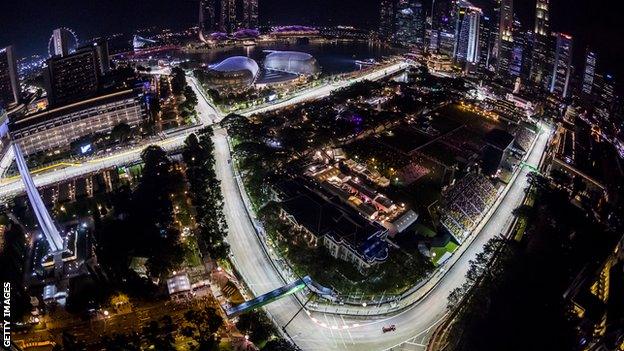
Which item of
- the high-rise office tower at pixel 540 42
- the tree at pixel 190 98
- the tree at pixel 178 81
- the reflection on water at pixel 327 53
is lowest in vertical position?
the tree at pixel 190 98

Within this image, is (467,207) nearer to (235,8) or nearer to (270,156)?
(270,156)

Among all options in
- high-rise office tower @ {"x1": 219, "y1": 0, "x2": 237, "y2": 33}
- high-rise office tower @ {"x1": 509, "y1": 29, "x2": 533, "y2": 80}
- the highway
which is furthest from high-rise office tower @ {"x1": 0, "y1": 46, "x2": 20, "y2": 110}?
high-rise office tower @ {"x1": 509, "y1": 29, "x2": 533, "y2": 80}

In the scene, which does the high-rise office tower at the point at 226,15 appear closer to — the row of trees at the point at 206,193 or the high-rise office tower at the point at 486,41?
the high-rise office tower at the point at 486,41

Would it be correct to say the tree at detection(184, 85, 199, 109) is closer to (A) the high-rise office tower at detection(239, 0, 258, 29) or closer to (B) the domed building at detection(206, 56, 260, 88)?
(B) the domed building at detection(206, 56, 260, 88)

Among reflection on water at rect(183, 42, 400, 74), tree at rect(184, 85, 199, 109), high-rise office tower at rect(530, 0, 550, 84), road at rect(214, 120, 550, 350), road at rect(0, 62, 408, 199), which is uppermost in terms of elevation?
high-rise office tower at rect(530, 0, 550, 84)

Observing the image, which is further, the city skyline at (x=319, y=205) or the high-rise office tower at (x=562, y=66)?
the high-rise office tower at (x=562, y=66)

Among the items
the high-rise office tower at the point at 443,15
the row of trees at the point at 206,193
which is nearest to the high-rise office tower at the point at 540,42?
the high-rise office tower at the point at 443,15
